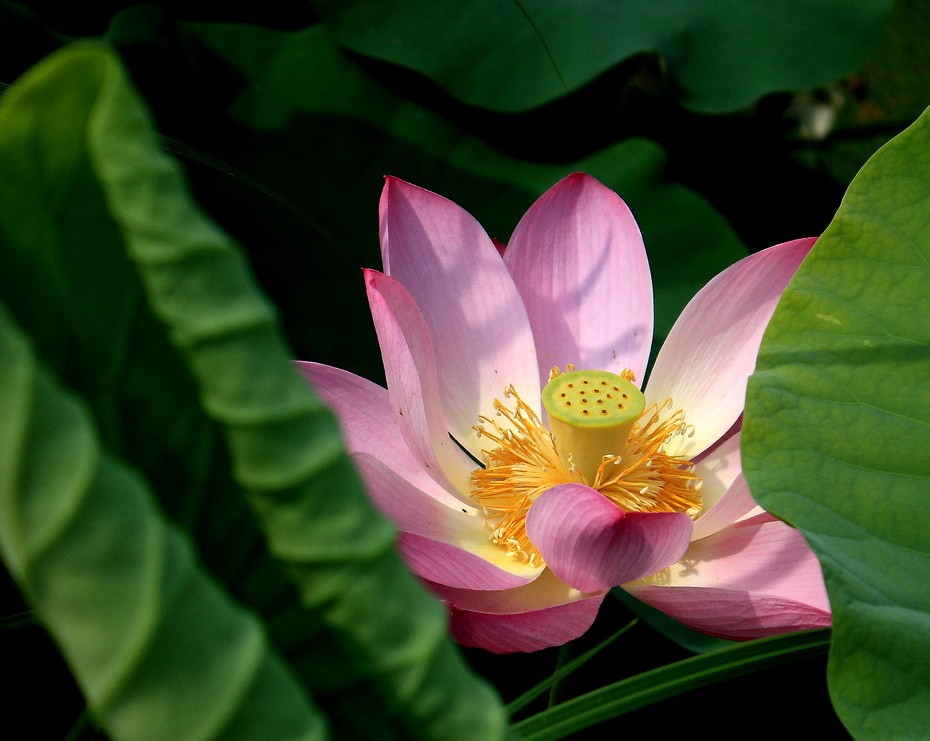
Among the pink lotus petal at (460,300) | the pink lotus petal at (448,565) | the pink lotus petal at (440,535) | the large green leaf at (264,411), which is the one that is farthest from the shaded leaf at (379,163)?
the large green leaf at (264,411)

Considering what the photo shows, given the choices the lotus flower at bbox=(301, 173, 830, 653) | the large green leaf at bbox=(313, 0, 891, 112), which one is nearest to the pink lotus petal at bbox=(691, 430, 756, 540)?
the lotus flower at bbox=(301, 173, 830, 653)

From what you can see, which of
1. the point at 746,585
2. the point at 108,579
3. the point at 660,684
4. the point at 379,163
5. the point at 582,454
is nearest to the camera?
the point at 108,579

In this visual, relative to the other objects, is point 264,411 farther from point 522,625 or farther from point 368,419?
point 368,419

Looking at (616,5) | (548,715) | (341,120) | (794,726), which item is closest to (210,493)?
(548,715)

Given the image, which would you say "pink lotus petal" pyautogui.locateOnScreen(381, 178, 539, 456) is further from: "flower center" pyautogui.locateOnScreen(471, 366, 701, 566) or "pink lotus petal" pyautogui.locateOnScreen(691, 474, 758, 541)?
"pink lotus petal" pyautogui.locateOnScreen(691, 474, 758, 541)

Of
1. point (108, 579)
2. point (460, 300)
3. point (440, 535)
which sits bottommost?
point (440, 535)

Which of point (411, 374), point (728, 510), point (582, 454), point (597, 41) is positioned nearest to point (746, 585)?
point (728, 510)

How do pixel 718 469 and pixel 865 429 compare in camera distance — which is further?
pixel 718 469
